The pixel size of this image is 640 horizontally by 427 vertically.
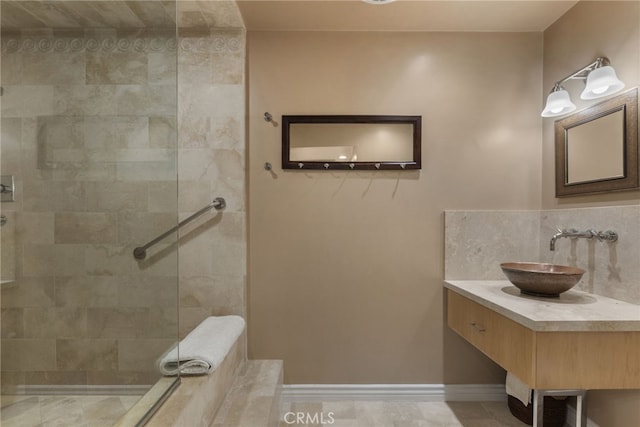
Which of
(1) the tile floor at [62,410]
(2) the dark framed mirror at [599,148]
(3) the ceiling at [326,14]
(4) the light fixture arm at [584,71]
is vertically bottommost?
(1) the tile floor at [62,410]

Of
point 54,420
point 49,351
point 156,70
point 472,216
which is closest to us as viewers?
point 54,420

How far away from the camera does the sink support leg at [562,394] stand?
1.67 metres

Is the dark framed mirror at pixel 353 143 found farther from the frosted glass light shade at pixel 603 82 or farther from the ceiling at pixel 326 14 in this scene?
the frosted glass light shade at pixel 603 82

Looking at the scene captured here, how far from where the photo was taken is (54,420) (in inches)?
52.7

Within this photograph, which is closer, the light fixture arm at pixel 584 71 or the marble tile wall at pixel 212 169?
the light fixture arm at pixel 584 71

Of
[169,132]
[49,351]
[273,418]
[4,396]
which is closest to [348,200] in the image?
[169,132]

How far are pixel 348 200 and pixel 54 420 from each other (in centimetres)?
180

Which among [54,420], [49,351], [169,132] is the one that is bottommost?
[54,420]

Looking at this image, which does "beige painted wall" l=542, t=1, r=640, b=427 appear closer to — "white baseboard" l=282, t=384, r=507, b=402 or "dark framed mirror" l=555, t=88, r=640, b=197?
"dark framed mirror" l=555, t=88, r=640, b=197

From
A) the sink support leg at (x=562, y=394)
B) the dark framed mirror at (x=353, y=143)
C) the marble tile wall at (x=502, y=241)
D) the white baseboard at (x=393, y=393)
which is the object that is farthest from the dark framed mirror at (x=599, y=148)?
the white baseboard at (x=393, y=393)

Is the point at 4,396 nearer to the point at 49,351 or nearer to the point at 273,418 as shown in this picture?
the point at 49,351

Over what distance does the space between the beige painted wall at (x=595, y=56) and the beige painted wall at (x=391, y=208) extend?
0.09m

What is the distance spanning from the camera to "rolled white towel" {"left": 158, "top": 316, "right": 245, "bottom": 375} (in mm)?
1475

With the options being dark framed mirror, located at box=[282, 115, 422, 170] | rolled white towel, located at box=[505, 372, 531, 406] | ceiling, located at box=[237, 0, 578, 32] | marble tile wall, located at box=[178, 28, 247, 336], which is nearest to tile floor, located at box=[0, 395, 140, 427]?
marble tile wall, located at box=[178, 28, 247, 336]
